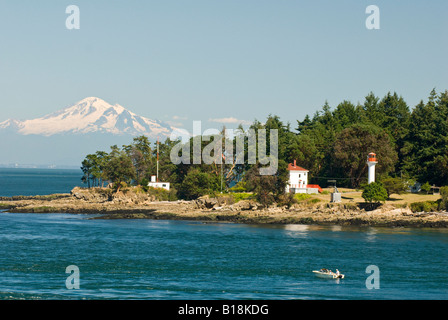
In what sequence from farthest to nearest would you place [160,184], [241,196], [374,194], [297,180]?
[160,184] → [297,180] → [241,196] → [374,194]

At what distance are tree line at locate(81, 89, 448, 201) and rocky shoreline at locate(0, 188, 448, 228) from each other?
4.01 metres

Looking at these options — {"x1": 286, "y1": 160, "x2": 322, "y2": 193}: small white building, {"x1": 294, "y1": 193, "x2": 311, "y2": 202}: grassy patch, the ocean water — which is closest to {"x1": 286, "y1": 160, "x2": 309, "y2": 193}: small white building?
{"x1": 286, "y1": 160, "x2": 322, "y2": 193}: small white building

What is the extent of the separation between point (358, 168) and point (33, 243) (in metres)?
59.5

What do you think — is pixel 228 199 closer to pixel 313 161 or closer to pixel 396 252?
pixel 313 161

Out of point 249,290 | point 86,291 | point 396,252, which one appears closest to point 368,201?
point 396,252

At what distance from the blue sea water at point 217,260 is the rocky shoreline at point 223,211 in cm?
415

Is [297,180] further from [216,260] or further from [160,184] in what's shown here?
[216,260]

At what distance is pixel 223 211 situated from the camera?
8531 centimetres

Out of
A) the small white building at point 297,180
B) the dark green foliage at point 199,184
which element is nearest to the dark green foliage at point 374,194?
the small white building at point 297,180

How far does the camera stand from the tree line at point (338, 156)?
90250 mm

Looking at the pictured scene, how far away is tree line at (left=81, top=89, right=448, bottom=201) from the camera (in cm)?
9025

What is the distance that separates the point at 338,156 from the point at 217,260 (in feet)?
166

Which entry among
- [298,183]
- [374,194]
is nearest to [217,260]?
[374,194]

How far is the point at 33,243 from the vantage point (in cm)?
5800
